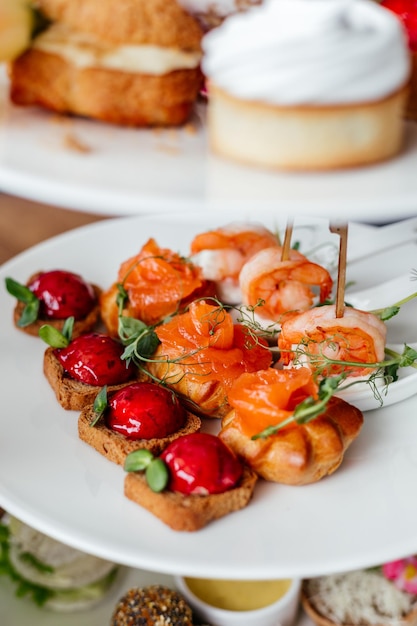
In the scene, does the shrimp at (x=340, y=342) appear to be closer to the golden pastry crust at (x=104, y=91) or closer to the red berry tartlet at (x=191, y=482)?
the red berry tartlet at (x=191, y=482)

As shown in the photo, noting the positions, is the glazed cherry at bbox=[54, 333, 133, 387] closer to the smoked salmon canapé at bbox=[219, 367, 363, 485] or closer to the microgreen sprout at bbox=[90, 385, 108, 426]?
the microgreen sprout at bbox=[90, 385, 108, 426]

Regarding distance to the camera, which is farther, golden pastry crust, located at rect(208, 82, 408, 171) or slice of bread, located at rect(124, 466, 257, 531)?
slice of bread, located at rect(124, 466, 257, 531)

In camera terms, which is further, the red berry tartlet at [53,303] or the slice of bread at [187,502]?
the red berry tartlet at [53,303]

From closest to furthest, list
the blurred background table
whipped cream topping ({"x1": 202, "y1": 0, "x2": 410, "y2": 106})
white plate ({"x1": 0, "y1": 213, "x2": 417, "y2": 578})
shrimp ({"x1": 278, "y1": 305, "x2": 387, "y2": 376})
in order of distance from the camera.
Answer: whipped cream topping ({"x1": 202, "y1": 0, "x2": 410, "y2": 106}) → white plate ({"x1": 0, "y1": 213, "x2": 417, "y2": 578}) → shrimp ({"x1": 278, "y1": 305, "x2": 387, "y2": 376}) → the blurred background table

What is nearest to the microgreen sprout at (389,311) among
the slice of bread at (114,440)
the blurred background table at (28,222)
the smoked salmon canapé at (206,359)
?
the smoked salmon canapé at (206,359)

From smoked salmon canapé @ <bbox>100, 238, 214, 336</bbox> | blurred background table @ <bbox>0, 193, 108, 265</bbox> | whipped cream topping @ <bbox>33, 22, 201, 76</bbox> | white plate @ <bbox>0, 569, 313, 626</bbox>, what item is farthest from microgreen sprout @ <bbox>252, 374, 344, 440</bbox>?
blurred background table @ <bbox>0, 193, 108, 265</bbox>

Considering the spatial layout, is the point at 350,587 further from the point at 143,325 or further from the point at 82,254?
the point at 82,254

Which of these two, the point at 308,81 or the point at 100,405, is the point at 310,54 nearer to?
the point at 308,81
